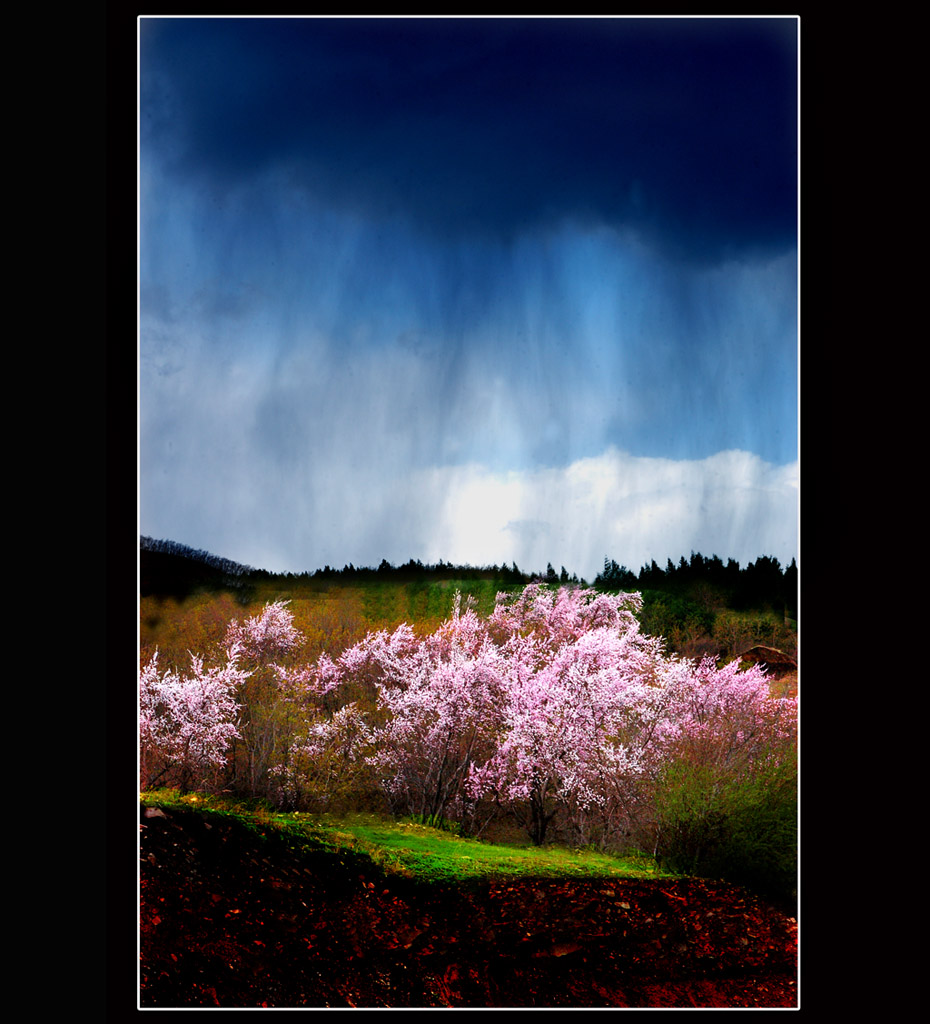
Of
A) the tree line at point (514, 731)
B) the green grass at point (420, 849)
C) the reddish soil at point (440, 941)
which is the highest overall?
the tree line at point (514, 731)

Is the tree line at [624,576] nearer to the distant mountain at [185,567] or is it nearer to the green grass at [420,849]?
the distant mountain at [185,567]

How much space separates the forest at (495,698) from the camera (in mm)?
4051

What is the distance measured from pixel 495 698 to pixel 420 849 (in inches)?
33.9

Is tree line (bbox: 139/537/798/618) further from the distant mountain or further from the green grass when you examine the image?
the green grass

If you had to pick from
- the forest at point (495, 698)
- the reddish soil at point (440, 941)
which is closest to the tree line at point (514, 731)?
the forest at point (495, 698)

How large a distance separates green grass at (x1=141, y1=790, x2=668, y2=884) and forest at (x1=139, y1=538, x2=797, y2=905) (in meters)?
0.07

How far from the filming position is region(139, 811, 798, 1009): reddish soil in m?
3.83

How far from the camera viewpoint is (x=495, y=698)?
4.25 meters

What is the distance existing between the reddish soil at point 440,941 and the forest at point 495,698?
258 mm

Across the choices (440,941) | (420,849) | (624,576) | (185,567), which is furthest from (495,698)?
(185,567)

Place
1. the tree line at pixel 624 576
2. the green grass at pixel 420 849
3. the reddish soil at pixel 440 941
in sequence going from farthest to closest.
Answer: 1. the tree line at pixel 624 576
2. the green grass at pixel 420 849
3. the reddish soil at pixel 440 941
